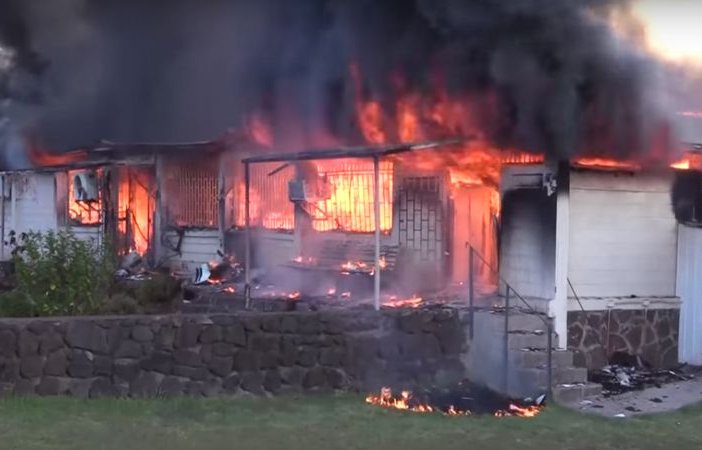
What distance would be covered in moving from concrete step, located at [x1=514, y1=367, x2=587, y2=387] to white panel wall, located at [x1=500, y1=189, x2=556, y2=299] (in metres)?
1.21

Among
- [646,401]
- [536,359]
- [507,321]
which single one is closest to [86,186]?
[507,321]

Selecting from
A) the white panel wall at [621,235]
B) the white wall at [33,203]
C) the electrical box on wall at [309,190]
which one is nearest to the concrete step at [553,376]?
the white panel wall at [621,235]

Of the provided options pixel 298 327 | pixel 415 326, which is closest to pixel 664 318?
pixel 415 326

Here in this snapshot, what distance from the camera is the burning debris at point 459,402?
9.83 m

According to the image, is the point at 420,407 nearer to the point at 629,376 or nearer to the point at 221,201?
the point at 629,376

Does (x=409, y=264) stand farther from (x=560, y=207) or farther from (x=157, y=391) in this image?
(x=157, y=391)

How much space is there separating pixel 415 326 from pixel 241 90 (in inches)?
356

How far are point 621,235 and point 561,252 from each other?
1218 millimetres

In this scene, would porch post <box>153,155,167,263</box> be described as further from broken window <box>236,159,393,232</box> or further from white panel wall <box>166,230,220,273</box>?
broken window <box>236,159,393,232</box>

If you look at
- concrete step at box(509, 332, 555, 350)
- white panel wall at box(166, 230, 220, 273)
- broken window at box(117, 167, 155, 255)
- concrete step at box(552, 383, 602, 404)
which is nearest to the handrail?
concrete step at box(509, 332, 555, 350)

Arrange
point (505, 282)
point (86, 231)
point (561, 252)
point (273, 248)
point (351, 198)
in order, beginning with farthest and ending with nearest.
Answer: point (86, 231), point (273, 248), point (351, 198), point (505, 282), point (561, 252)

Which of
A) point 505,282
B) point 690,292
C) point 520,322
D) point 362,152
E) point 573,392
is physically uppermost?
point 362,152

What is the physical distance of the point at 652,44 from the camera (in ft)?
44.1

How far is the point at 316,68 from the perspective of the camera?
16156mm
